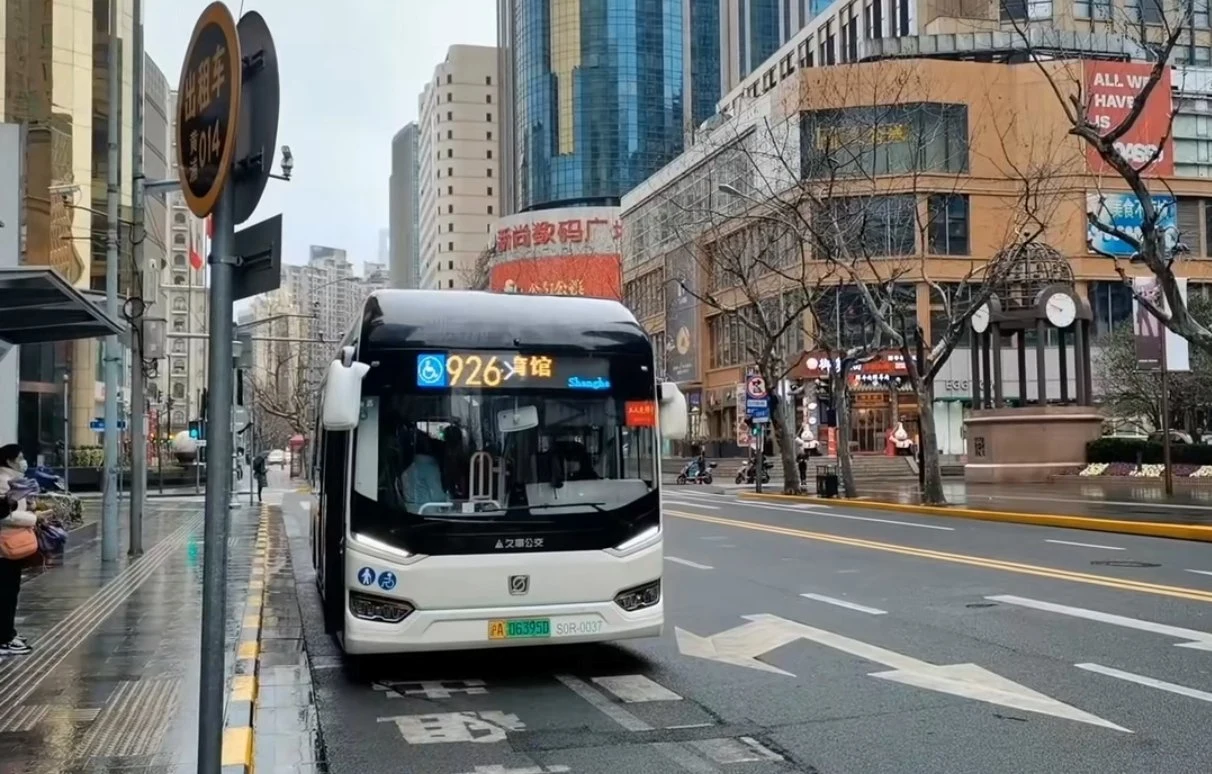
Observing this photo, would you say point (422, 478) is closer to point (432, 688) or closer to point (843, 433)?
point (432, 688)

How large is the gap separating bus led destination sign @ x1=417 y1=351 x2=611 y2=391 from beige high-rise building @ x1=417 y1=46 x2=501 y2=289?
156m

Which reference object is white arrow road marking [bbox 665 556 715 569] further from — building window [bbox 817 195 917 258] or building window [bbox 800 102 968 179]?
building window [bbox 800 102 968 179]

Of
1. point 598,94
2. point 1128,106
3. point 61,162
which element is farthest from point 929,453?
point 598,94

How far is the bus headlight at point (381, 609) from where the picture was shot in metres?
8.29

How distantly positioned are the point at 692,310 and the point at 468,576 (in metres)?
66.4

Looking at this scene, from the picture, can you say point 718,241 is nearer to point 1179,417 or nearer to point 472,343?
point 1179,417

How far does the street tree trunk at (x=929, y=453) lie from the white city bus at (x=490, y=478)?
19.8 m

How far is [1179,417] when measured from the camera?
4403 centimetres

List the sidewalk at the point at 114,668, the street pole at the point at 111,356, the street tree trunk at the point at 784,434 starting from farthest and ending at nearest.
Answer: the street tree trunk at the point at 784,434, the street pole at the point at 111,356, the sidewalk at the point at 114,668

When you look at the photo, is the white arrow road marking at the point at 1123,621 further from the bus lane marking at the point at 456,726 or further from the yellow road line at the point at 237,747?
the yellow road line at the point at 237,747

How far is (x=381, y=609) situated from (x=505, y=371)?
200 cm

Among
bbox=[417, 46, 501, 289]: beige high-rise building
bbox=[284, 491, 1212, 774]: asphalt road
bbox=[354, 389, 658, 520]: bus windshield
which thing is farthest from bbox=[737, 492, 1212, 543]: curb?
bbox=[417, 46, 501, 289]: beige high-rise building

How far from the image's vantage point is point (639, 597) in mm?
8898

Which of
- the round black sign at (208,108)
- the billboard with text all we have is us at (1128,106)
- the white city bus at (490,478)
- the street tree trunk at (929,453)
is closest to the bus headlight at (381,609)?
the white city bus at (490,478)
